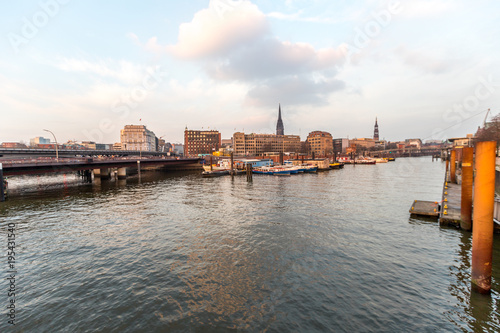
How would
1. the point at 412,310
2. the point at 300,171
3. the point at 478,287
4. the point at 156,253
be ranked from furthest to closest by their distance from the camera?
1. the point at 300,171
2. the point at 156,253
3. the point at 478,287
4. the point at 412,310

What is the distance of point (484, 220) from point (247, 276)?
11457 millimetres

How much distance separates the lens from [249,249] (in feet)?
48.4

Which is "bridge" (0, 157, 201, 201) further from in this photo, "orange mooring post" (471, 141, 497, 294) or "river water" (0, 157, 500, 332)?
"orange mooring post" (471, 141, 497, 294)

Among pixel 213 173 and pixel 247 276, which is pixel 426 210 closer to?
pixel 247 276

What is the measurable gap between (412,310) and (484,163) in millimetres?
7403

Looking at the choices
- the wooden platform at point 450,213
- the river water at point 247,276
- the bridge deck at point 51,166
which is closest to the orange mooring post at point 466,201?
the wooden platform at point 450,213

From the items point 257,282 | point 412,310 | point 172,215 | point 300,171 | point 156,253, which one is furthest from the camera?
point 300,171

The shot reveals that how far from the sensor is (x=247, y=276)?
11.3 meters

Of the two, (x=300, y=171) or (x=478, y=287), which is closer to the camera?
(x=478, y=287)

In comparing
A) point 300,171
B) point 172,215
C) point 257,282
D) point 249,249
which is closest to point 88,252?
point 172,215

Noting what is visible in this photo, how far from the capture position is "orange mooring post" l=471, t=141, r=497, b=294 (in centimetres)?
916

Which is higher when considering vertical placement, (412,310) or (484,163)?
(484,163)

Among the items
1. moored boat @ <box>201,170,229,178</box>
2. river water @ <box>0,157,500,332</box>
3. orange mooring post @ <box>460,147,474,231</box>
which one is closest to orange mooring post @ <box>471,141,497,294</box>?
river water @ <box>0,157,500,332</box>

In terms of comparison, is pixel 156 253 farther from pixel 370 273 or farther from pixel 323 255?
pixel 370 273
